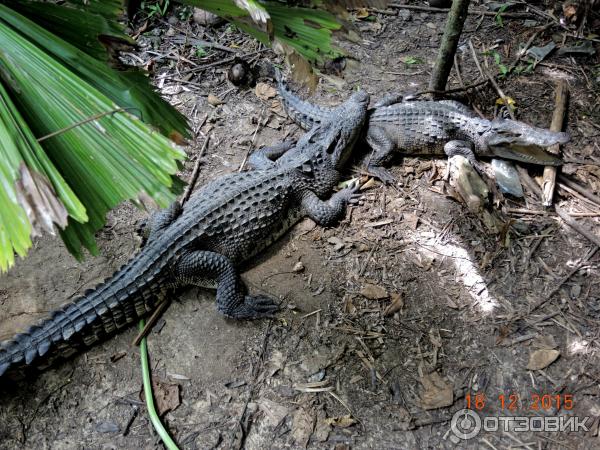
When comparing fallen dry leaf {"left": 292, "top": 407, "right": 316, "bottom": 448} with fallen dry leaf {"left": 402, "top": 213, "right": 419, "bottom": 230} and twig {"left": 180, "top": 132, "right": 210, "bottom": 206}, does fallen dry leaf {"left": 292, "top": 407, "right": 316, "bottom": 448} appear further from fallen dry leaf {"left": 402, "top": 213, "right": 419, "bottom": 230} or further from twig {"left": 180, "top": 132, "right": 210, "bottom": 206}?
twig {"left": 180, "top": 132, "right": 210, "bottom": 206}

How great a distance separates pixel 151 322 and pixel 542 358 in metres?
2.66

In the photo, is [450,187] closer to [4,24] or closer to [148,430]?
[148,430]

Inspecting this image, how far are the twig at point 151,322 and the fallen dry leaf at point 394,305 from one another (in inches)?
63.7

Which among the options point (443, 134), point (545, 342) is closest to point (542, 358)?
point (545, 342)

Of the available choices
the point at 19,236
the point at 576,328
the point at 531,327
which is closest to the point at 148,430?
the point at 19,236

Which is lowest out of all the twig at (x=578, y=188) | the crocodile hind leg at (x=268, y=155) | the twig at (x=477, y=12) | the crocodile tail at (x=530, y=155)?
the twig at (x=578, y=188)

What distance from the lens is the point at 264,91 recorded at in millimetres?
4961

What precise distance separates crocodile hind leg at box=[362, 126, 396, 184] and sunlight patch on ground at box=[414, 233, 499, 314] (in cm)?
79

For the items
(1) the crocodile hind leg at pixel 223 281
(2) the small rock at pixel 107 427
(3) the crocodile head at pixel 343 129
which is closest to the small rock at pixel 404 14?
(3) the crocodile head at pixel 343 129

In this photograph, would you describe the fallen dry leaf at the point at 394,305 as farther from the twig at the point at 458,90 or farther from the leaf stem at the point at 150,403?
the twig at the point at 458,90

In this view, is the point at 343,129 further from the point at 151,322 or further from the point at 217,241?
the point at 151,322

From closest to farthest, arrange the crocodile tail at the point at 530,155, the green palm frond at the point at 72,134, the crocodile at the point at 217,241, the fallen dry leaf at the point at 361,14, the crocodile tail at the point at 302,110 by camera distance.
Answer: the green palm frond at the point at 72,134, the crocodile at the point at 217,241, the crocodile tail at the point at 530,155, the crocodile tail at the point at 302,110, the fallen dry leaf at the point at 361,14

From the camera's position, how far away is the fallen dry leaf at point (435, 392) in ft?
9.30

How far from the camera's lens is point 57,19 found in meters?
2.00
